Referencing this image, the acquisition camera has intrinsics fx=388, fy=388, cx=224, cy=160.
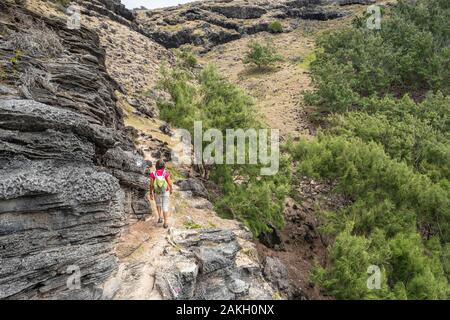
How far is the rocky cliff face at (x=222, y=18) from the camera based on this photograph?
87.6m

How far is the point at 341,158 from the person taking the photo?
70.3 ft

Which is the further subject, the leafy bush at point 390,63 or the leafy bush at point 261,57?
the leafy bush at point 261,57

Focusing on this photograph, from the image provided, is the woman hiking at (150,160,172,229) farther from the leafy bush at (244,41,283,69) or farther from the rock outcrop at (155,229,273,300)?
the leafy bush at (244,41,283,69)

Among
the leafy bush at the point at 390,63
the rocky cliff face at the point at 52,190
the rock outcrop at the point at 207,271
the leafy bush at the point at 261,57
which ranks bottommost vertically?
the rock outcrop at the point at 207,271

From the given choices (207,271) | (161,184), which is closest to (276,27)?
(161,184)

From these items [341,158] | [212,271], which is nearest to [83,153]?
[212,271]

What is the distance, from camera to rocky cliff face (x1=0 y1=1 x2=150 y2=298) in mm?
9172

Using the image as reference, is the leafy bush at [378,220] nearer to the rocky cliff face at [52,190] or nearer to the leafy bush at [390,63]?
the rocky cliff face at [52,190]
